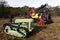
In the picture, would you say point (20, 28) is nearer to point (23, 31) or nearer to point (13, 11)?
point (23, 31)

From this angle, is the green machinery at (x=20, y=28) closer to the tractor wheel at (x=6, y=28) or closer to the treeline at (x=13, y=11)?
the tractor wheel at (x=6, y=28)

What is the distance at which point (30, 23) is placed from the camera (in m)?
15.1

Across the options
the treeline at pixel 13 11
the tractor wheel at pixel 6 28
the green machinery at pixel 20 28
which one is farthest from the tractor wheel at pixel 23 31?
the treeline at pixel 13 11

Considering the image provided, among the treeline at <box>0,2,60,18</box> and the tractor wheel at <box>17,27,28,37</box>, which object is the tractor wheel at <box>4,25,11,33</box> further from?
the treeline at <box>0,2,60,18</box>

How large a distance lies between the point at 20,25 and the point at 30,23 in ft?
2.43

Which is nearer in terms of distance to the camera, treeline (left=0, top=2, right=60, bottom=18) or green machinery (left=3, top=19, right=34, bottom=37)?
green machinery (left=3, top=19, right=34, bottom=37)

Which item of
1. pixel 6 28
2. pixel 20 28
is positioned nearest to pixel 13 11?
pixel 6 28

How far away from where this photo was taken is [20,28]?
14.9 m

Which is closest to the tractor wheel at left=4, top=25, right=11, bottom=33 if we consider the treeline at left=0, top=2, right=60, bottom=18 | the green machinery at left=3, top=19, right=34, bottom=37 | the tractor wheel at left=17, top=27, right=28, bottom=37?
the green machinery at left=3, top=19, right=34, bottom=37

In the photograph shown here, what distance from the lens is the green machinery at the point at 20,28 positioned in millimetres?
14688

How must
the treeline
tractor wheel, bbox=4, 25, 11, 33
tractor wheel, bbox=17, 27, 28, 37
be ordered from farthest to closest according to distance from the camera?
the treeline → tractor wheel, bbox=4, 25, 11, 33 → tractor wheel, bbox=17, 27, 28, 37

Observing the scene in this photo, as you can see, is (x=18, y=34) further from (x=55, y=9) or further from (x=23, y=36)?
(x=55, y=9)

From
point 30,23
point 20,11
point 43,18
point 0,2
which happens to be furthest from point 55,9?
point 30,23

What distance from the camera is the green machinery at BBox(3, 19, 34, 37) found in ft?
48.2
